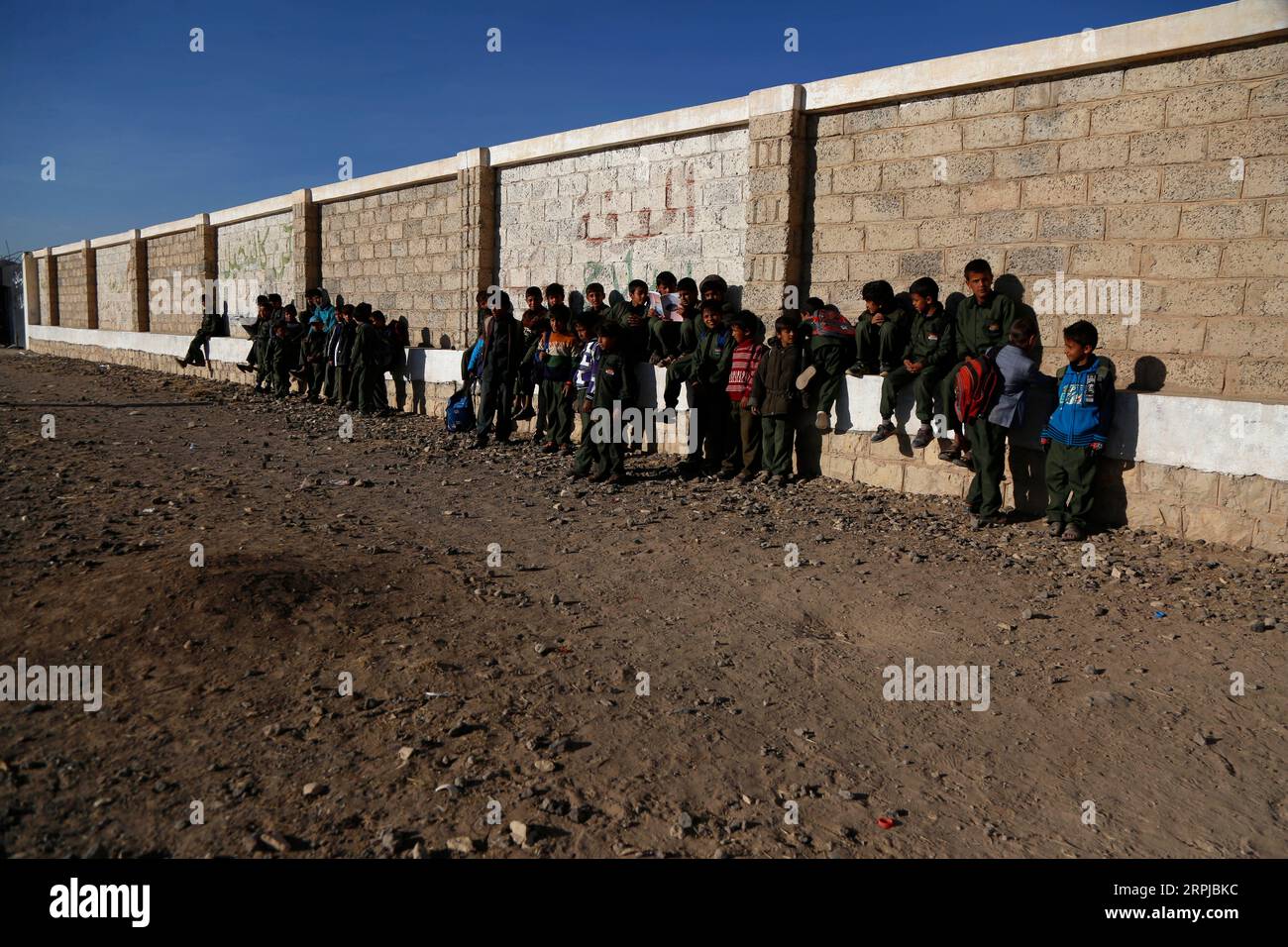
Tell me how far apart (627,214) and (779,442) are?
14.2ft

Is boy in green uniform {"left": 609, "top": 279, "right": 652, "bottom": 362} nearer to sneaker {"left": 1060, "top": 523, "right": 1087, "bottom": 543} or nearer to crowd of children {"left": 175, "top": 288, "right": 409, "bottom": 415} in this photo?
sneaker {"left": 1060, "top": 523, "right": 1087, "bottom": 543}

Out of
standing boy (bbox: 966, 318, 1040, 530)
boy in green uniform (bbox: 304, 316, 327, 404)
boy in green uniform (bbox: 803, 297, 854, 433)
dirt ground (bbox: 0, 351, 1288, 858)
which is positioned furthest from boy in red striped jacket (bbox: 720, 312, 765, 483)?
boy in green uniform (bbox: 304, 316, 327, 404)

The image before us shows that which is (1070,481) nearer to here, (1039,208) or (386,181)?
(1039,208)

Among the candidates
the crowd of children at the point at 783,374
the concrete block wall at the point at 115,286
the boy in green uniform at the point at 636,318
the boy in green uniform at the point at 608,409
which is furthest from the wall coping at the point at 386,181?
the concrete block wall at the point at 115,286

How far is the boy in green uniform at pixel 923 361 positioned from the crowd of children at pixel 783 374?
1 centimetres

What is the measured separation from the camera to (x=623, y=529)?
6566 millimetres

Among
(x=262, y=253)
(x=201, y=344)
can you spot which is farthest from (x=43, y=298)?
(x=262, y=253)

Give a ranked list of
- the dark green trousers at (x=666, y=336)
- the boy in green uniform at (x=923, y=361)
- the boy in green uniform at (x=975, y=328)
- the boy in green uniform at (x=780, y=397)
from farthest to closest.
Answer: the dark green trousers at (x=666, y=336) → the boy in green uniform at (x=780, y=397) → the boy in green uniform at (x=923, y=361) → the boy in green uniform at (x=975, y=328)

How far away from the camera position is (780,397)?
797 cm

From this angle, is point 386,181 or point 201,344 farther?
point 201,344

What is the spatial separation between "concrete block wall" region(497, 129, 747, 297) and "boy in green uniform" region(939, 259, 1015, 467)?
9.85 ft

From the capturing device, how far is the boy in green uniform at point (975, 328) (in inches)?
277

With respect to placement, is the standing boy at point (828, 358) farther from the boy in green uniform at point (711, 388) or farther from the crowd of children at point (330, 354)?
the crowd of children at point (330, 354)
